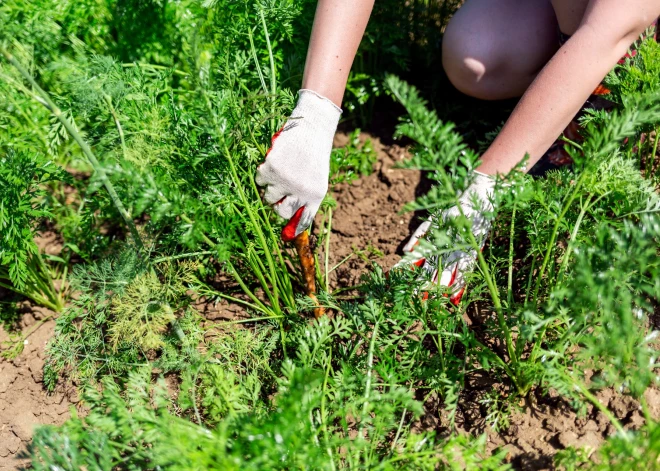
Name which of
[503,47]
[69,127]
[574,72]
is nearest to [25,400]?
[69,127]

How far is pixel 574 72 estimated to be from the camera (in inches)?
54.1

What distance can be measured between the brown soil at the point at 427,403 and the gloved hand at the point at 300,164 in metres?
0.27

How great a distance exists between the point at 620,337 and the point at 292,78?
3.89ft

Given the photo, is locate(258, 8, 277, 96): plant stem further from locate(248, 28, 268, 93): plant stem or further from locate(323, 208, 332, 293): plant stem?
locate(323, 208, 332, 293): plant stem

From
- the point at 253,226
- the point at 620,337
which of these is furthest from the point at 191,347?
the point at 620,337

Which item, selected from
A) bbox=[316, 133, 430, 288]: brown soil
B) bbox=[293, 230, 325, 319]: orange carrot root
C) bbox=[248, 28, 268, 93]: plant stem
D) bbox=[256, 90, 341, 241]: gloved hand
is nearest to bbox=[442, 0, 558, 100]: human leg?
bbox=[316, 133, 430, 288]: brown soil

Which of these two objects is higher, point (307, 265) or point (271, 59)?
point (271, 59)

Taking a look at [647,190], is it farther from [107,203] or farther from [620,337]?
[107,203]

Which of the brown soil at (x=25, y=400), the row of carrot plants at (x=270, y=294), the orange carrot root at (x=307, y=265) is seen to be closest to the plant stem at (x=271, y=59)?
the row of carrot plants at (x=270, y=294)

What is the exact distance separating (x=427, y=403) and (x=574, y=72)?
918 millimetres

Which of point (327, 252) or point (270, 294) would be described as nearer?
point (270, 294)

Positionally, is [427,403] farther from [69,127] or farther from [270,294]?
[69,127]

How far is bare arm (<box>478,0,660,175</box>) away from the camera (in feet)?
4.41

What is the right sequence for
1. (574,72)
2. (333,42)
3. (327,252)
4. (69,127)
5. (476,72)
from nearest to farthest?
1. (69,127)
2. (574,72)
3. (333,42)
4. (327,252)
5. (476,72)
